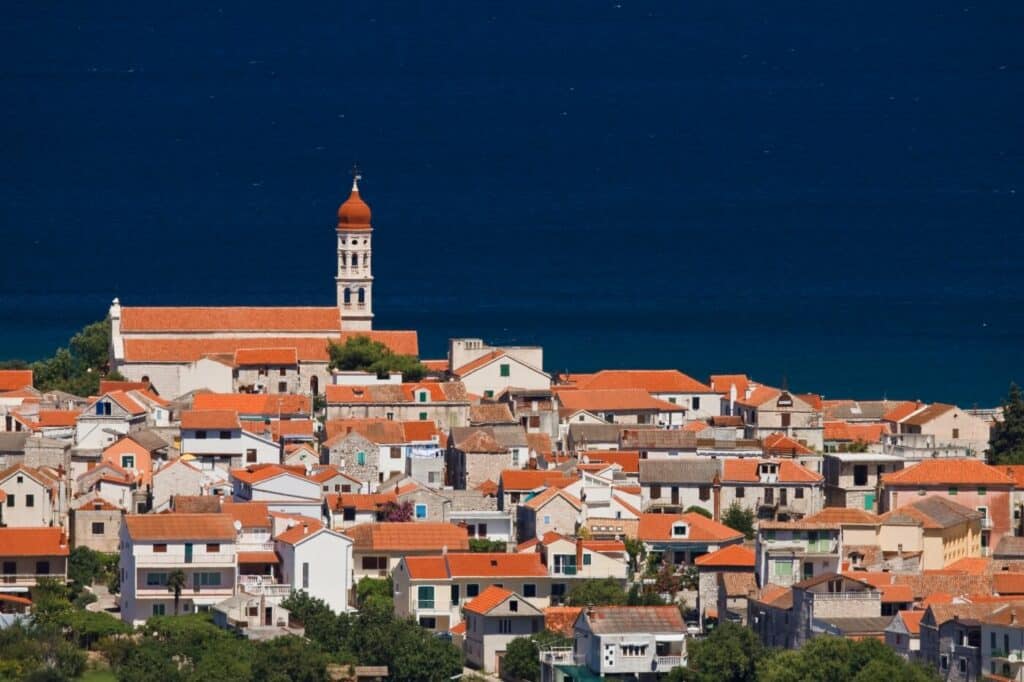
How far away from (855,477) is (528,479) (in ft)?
20.8

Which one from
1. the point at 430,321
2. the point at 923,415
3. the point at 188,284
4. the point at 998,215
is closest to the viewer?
the point at 923,415

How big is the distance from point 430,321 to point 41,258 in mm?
37529

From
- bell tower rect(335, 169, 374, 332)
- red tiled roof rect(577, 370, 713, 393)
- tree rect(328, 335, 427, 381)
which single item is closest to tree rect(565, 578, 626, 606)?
tree rect(328, 335, 427, 381)

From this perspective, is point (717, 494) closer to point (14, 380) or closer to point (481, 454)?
point (481, 454)

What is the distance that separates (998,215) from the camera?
175625 millimetres

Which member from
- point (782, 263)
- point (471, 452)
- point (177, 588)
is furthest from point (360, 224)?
point (782, 263)

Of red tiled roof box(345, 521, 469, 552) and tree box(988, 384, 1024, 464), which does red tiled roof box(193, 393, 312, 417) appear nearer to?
red tiled roof box(345, 521, 469, 552)

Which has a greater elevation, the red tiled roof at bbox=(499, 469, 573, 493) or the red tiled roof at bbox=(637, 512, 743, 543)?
the red tiled roof at bbox=(499, 469, 573, 493)

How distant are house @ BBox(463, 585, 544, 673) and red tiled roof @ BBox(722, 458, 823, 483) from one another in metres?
9.49

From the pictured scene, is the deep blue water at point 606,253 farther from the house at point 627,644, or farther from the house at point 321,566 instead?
the house at point 627,644

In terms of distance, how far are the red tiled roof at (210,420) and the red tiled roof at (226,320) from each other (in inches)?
557

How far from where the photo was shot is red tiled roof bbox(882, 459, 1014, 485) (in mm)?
59875

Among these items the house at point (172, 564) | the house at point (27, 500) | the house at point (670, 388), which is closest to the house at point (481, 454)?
the house at point (27, 500)

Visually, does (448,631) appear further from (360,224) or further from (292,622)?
(360,224)
